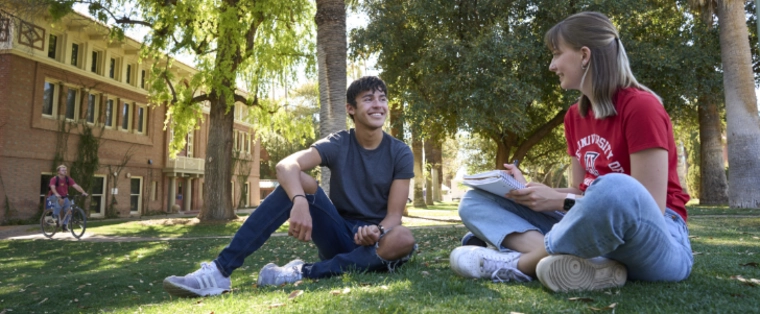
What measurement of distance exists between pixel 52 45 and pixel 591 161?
24242 mm

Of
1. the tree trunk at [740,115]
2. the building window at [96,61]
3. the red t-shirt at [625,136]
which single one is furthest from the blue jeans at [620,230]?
the building window at [96,61]

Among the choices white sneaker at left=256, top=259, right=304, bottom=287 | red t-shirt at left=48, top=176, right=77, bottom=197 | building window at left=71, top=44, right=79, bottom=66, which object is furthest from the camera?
building window at left=71, top=44, right=79, bottom=66

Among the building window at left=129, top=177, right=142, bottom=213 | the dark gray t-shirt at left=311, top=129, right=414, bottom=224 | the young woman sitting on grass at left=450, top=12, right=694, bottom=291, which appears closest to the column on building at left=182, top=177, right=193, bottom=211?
the building window at left=129, top=177, right=142, bottom=213

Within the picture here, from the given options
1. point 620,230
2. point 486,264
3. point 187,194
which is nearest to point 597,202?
point 620,230

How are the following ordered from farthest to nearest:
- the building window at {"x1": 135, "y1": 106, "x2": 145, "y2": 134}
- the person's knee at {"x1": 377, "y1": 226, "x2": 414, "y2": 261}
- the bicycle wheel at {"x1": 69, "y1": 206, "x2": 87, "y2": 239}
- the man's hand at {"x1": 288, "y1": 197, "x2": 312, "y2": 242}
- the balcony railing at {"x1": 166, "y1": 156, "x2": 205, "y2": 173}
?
the balcony railing at {"x1": 166, "y1": 156, "x2": 205, "y2": 173} < the building window at {"x1": 135, "y1": 106, "x2": 145, "y2": 134} < the bicycle wheel at {"x1": 69, "y1": 206, "x2": 87, "y2": 239} < the person's knee at {"x1": 377, "y1": 226, "x2": 414, "y2": 261} < the man's hand at {"x1": 288, "y1": 197, "x2": 312, "y2": 242}

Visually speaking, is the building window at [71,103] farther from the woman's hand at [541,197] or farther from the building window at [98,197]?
the woman's hand at [541,197]

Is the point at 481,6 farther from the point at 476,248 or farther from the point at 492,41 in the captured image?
the point at 476,248

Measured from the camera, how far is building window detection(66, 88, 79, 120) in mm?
22141

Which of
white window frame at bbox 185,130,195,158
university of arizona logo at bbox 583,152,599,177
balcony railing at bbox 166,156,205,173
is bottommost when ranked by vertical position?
university of arizona logo at bbox 583,152,599,177

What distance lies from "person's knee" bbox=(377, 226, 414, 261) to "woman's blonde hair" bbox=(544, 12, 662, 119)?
1.45 m

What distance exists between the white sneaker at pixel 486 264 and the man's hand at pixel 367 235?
1.67 feet

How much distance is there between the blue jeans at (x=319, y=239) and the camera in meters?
3.29

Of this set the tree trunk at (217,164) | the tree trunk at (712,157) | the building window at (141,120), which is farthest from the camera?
the building window at (141,120)

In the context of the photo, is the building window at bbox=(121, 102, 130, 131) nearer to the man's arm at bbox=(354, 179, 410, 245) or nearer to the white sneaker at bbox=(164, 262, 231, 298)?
the white sneaker at bbox=(164, 262, 231, 298)
